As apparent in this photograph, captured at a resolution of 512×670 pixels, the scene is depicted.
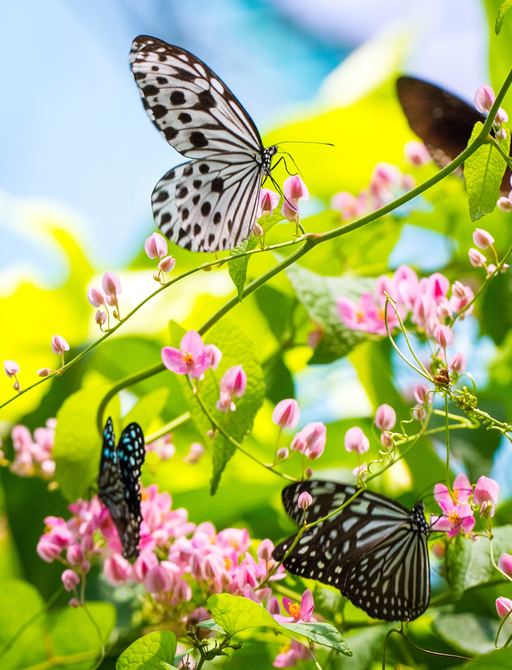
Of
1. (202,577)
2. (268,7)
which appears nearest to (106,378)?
(202,577)

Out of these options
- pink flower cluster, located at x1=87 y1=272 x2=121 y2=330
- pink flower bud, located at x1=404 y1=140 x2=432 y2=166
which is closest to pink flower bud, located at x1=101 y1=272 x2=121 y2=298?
pink flower cluster, located at x1=87 y1=272 x2=121 y2=330

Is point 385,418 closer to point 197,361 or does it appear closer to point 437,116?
point 197,361

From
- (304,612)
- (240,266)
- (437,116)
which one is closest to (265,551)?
(304,612)

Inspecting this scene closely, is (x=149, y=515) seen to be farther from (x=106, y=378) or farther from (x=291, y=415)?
(x=106, y=378)

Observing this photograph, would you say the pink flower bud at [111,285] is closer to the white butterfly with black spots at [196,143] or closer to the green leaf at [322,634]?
the white butterfly with black spots at [196,143]

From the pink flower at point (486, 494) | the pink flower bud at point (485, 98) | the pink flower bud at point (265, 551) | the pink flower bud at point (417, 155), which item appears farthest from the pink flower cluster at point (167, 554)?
the pink flower bud at point (417, 155)

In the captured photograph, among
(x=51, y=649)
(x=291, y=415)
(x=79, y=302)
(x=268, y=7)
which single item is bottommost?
(x=51, y=649)
